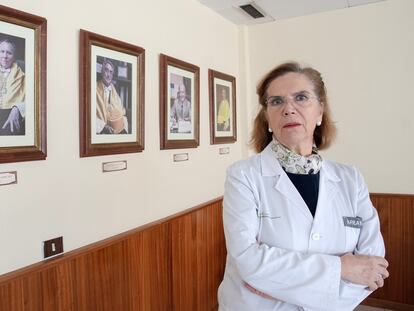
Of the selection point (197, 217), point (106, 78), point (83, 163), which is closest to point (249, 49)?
point (197, 217)

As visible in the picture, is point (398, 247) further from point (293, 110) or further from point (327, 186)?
point (293, 110)

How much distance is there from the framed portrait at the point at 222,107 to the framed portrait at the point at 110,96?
1032 mm

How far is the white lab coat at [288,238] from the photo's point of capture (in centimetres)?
119

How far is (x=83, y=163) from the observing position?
193 cm

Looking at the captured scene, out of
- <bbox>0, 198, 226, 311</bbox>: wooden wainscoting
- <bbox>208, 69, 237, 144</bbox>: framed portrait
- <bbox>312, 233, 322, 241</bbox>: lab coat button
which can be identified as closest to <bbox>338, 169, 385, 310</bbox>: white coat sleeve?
<bbox>312, 233, 322, 241</bbox>: lab coat button

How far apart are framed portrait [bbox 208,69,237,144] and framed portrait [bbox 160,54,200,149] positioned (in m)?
0.29

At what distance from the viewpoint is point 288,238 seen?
49.9 inches

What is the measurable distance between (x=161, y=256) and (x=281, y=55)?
2373 mm

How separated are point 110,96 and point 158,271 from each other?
1176 millimetres

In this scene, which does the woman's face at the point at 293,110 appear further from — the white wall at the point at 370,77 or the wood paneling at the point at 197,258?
the white wall at the point at 370,77

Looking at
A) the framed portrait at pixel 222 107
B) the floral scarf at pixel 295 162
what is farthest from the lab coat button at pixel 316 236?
the framed portrait at pixel 222 107

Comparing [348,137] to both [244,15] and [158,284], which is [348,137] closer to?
[244,15]

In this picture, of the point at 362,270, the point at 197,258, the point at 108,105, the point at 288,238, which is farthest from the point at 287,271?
the point at 197,258

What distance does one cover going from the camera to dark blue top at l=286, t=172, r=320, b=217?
4.41 feet
